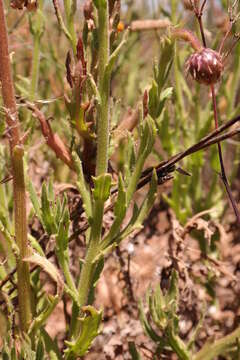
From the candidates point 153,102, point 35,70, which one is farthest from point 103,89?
point 35,70

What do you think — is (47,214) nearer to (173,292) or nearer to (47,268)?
(47,268)

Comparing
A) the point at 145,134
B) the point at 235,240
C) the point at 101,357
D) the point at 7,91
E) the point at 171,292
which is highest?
the point at 7,91

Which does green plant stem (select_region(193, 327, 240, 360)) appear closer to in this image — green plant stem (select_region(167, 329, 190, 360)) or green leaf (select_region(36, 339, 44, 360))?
green plant stem (select_region(167, 329, 190, 360))

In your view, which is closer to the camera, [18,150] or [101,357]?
[18,150]

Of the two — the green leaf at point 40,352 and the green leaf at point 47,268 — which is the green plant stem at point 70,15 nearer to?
the green leaf at point 47,268

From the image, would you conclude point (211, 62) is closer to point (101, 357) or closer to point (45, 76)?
point (101, 357)

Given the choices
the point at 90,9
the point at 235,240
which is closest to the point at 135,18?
the point at 235,240
